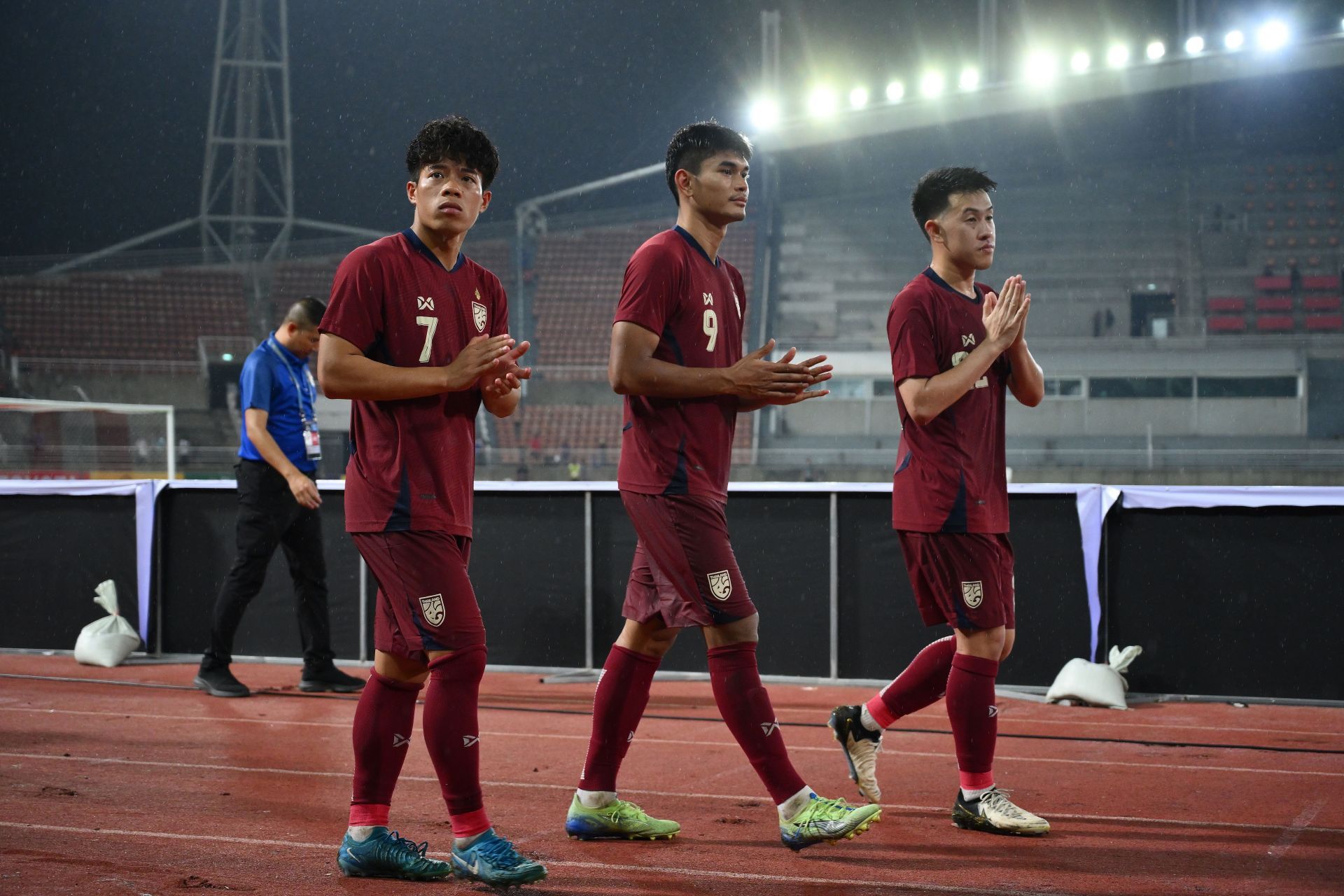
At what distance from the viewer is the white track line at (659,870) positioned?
2953mm

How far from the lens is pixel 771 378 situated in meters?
3.22

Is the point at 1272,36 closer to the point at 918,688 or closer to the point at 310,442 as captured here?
the point at 310,442

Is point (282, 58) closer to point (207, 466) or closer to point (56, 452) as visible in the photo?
point (207, 466)

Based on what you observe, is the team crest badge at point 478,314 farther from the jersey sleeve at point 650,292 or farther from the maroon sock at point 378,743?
the maroon sock at point 378,743

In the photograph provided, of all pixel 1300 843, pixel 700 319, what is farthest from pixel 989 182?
pixel 1300 843

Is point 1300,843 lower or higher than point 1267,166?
lower

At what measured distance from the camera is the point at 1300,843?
3.45 m

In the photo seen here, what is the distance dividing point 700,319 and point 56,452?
1484 centimetres

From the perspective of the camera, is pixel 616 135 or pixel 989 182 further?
pixel 616 135

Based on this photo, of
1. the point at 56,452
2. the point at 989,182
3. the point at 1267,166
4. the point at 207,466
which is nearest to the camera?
the point at 989,182

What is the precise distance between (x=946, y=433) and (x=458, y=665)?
1.63 m

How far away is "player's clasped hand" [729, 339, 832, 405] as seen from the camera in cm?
321

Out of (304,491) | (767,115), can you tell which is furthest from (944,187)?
(767,115)

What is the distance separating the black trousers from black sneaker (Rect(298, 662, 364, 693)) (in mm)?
41
